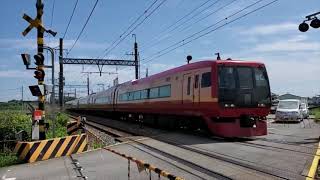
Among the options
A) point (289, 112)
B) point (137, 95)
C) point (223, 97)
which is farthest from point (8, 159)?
point (289, 112)

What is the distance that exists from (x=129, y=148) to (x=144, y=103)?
497 inches

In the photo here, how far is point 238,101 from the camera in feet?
60.1

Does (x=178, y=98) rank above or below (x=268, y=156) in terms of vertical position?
above

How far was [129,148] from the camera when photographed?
647 inches

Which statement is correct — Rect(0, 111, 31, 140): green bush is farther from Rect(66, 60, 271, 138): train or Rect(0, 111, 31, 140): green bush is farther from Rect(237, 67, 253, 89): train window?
Rect(237, 67, 253, 89): train window

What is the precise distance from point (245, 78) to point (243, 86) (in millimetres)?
387

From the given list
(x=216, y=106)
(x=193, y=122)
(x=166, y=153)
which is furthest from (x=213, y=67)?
(x=166, y=153)

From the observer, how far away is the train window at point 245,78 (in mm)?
18594

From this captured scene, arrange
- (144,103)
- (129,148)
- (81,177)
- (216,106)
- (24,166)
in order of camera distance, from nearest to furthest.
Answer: (81,177) < (24,166) < (129,148) < (216,106) < (144,103)

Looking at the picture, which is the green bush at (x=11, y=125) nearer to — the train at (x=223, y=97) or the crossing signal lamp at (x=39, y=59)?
the crossing signal lamp at (x=39, y=59)

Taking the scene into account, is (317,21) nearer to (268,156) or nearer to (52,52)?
(268,156)

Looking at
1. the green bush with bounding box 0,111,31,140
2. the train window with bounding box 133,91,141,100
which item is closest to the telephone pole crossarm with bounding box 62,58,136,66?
the train window with bounding box 133,91,141,100

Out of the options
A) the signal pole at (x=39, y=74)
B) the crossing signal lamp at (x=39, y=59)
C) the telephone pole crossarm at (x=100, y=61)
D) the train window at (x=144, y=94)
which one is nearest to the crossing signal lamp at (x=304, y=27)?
Result: the signal pole at (x=39, y=74)

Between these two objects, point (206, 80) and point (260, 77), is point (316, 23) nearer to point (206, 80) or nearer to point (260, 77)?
point (260, 77)
